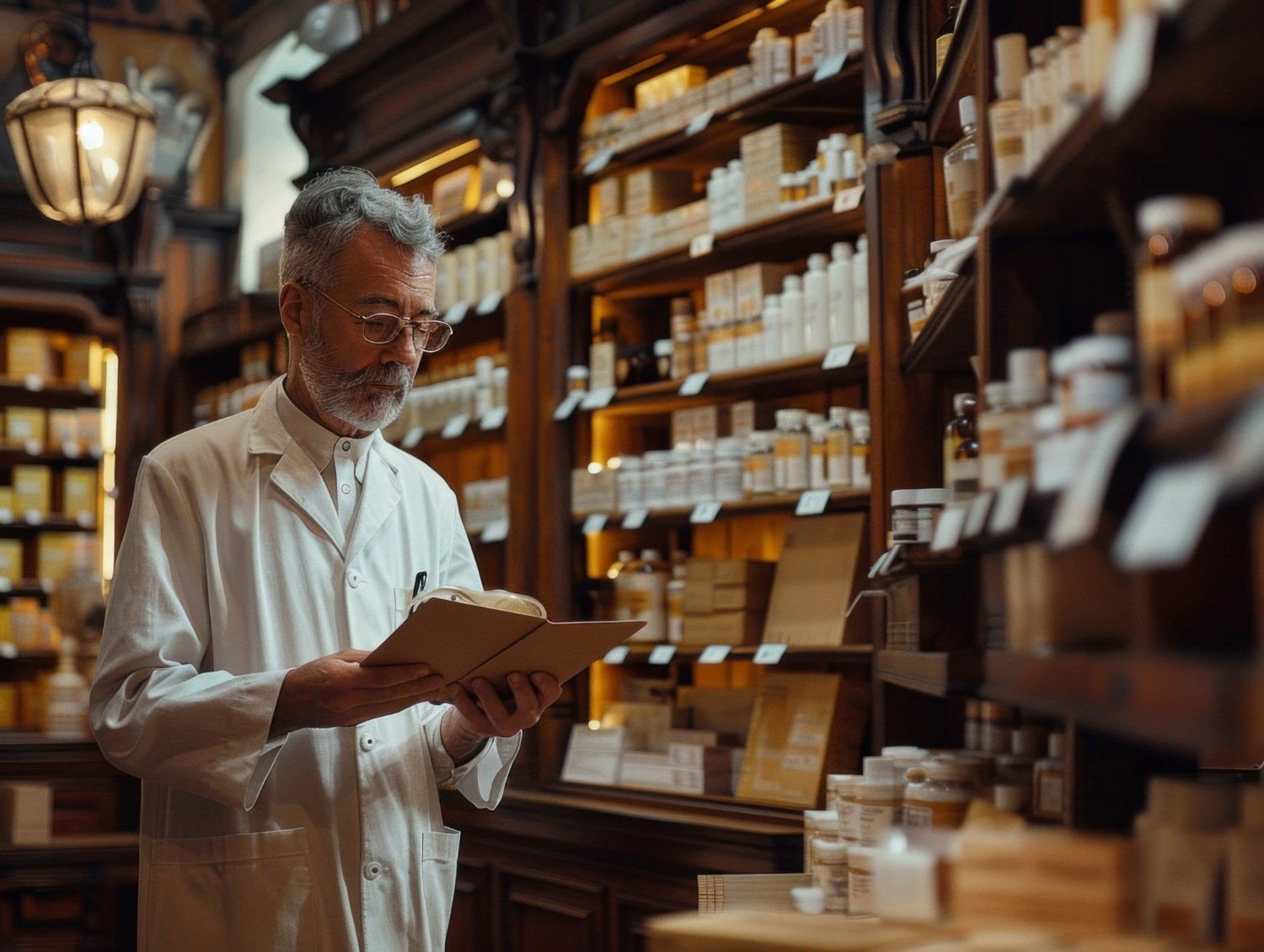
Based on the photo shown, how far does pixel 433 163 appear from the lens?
5.71m

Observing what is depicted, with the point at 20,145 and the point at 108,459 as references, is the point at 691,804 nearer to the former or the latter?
the point at 20,145

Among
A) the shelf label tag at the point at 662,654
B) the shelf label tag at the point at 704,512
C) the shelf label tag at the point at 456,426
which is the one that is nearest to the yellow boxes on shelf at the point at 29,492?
the shelf label tag at the point at 456,426

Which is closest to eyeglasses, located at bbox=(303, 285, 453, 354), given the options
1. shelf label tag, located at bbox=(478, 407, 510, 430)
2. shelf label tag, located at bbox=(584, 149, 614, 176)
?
shelf label tag, located at bbox=(584, 149, 614, 176)

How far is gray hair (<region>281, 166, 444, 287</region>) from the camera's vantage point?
2525 mm

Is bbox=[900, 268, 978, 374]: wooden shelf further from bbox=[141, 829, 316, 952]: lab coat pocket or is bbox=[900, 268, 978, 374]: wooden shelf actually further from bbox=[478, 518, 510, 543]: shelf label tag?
bbox=[478, 518, 510, 543]: shelf label tag

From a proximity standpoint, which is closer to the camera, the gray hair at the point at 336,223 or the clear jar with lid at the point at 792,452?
the gray hair at the point at 336,223

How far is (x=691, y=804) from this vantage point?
389 centimetres

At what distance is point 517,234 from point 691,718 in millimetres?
1701

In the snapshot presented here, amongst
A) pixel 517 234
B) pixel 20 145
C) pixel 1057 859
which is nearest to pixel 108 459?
pixel 20 145

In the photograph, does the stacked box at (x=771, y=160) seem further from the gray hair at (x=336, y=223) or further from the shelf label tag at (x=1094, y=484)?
the shelf label tag at (x=1094, y=484)

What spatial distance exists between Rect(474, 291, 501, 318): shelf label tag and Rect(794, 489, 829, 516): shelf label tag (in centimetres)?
163

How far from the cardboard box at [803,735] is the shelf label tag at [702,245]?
1.22 m

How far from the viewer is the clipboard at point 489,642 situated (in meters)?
2.00

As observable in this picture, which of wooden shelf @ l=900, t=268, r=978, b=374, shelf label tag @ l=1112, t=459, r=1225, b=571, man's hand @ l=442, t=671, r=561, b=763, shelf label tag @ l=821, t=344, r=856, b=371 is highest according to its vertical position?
shelf label tag @ l=821, t=344, r=856, b=371
